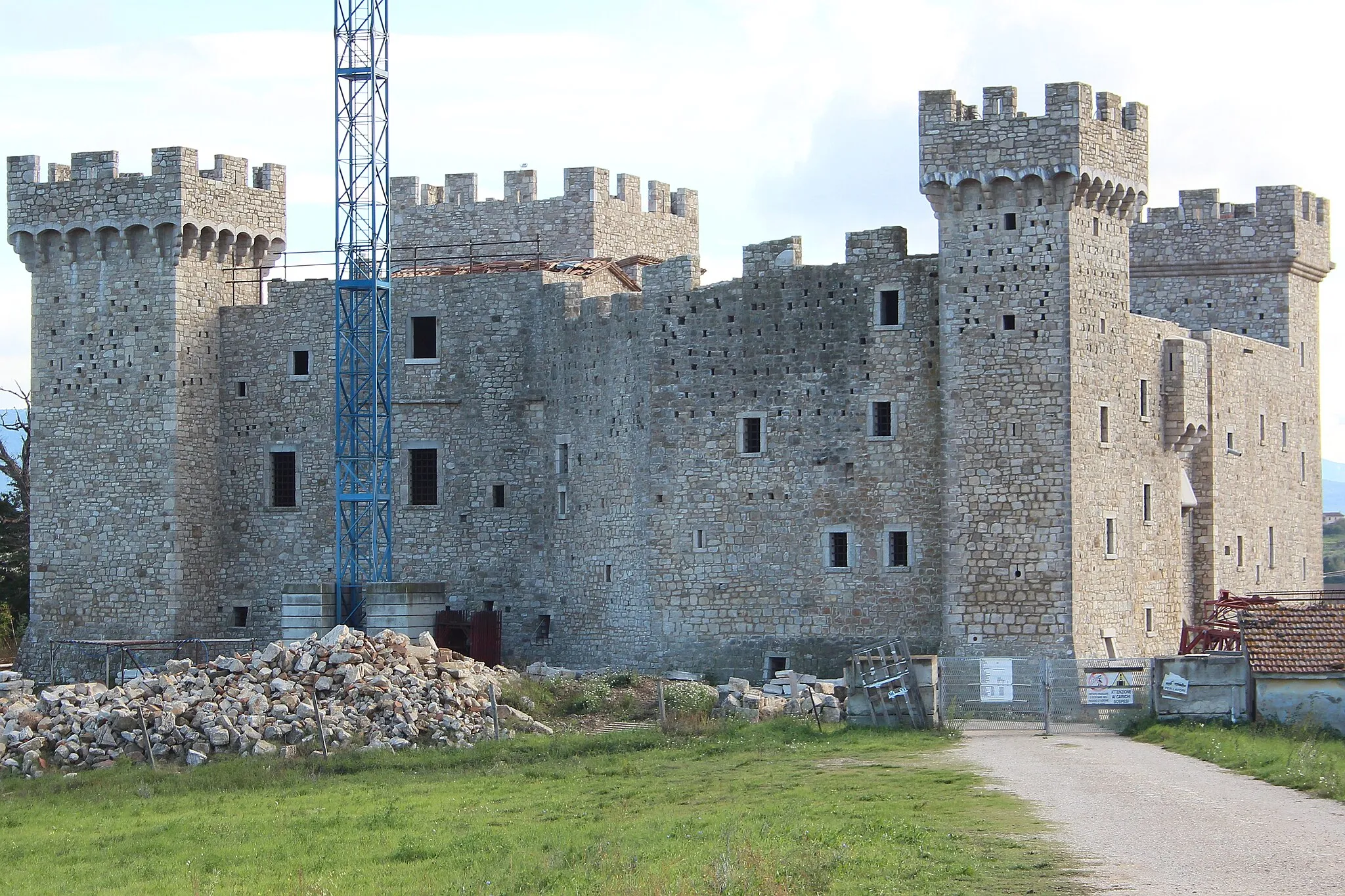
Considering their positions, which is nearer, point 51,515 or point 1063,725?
point 1063,725

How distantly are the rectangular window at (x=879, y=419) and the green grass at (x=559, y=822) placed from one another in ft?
29.4

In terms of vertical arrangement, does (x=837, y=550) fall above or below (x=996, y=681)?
above

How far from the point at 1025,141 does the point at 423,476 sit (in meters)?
18.3

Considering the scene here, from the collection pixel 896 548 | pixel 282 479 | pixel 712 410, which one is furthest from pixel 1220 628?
pixel 282 479

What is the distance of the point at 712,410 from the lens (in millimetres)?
47281

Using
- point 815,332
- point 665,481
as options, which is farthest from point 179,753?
point 815,332

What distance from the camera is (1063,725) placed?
3938cm

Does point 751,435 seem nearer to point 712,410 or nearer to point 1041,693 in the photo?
point 712,410

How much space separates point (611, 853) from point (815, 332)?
70.8 feet

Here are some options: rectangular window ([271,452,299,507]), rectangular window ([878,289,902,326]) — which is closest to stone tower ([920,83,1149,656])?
rectangular window ([878,289,902,326])

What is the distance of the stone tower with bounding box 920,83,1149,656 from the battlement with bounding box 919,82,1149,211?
3 cm

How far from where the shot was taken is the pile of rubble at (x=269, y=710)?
39.0 meters

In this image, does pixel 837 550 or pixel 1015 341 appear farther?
pixel 837 550

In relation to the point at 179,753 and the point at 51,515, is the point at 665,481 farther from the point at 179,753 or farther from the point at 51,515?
the point at 51,515
